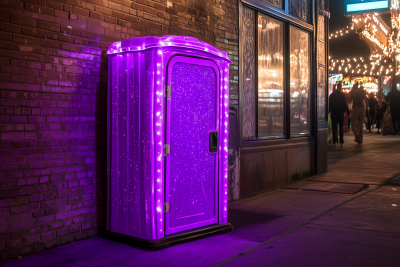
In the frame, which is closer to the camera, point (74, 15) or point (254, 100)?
point (74, 15)

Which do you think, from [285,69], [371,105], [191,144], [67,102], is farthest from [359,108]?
[67,102]

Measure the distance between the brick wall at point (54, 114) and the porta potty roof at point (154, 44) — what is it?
370mm

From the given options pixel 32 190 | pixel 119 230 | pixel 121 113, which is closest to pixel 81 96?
pixel 121 113

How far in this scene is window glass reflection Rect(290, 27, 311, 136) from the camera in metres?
8.93

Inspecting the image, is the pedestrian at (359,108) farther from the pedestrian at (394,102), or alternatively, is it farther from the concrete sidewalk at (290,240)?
the concrete sidewalk at (290,240)

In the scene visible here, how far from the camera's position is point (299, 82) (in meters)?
9.24

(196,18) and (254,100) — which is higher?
(196,18)

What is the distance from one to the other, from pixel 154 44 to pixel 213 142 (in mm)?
1380

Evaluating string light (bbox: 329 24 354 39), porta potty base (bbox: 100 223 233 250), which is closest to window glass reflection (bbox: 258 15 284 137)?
porta potty base (bbox: 100 223 233 250)

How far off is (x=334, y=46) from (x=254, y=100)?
63.4ft

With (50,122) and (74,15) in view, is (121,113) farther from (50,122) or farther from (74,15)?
(74,15)

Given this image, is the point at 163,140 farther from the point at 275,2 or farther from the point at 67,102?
the point at 275,2

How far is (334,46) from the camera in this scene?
2511cm

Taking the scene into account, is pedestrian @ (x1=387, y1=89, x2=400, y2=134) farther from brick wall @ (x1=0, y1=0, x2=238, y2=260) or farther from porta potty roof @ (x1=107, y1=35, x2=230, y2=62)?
porta potty roof @ (x1=107, y1=35, x2=230, y2=62)
